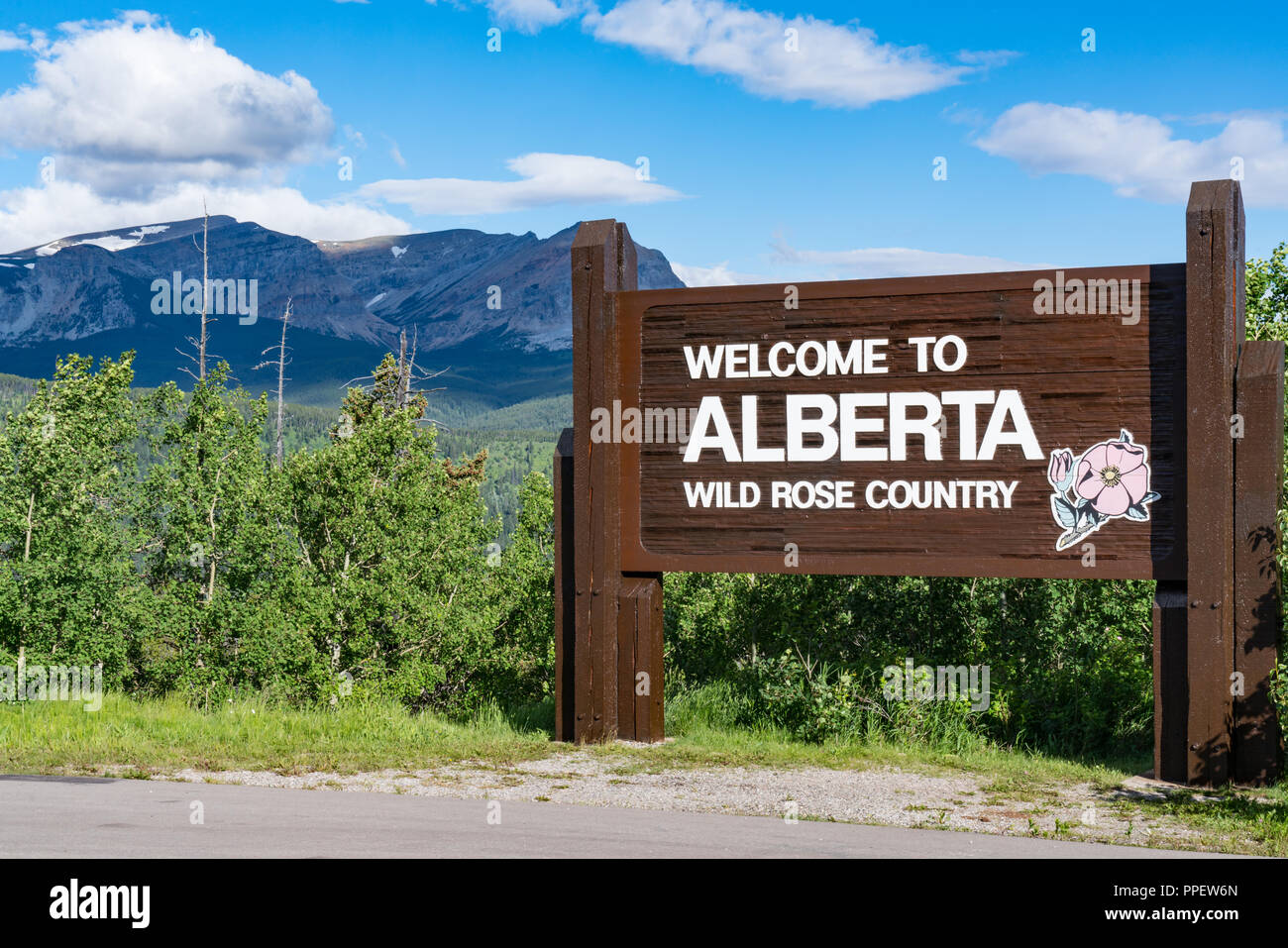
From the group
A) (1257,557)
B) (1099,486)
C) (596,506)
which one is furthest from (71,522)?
(1257,557)

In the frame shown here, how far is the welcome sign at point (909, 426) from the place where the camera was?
9.27 meters

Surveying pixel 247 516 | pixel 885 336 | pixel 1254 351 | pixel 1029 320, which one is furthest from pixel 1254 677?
pixel 247 516

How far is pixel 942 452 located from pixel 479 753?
4.54 metres

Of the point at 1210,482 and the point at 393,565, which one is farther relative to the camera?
the point at 393,565

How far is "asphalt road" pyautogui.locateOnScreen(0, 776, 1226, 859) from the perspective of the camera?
21.4 feet

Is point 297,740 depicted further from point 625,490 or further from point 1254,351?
point 1254,351

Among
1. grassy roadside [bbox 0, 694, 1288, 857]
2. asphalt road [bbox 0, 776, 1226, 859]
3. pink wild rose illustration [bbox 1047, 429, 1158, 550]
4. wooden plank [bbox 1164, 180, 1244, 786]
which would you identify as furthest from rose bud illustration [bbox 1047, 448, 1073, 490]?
asphalt road [bbox 0, 776, 1226, 859]

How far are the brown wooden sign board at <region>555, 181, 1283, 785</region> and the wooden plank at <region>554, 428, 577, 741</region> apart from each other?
20 mm

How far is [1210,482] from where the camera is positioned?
8891 millimetres

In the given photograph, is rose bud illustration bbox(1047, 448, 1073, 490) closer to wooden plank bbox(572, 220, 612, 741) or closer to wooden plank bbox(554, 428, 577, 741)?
wooden plank bbox(572, 220, 612, 741)

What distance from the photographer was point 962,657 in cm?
1249

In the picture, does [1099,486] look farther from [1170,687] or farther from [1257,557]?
[1170,687]

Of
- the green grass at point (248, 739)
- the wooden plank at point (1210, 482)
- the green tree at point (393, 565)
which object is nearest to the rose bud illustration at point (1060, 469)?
the wooden plank at point (1210, 482)

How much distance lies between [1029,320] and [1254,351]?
164 centimetres
